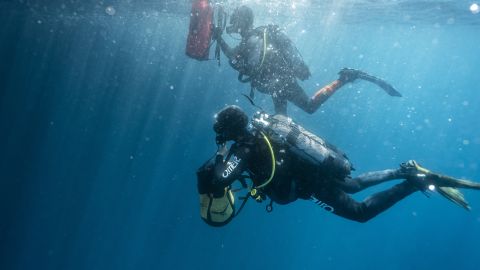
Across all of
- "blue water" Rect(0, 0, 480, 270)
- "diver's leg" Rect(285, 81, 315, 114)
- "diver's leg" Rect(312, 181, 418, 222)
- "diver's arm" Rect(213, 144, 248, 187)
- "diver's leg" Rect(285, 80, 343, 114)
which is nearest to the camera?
"diver's arm" Rect(213, 144, 248, 187)

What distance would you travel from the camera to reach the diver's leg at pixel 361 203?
616 centimetres

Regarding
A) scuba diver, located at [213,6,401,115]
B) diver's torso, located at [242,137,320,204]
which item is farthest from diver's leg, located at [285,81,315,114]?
diver's torso, located at [242,137,320,204]

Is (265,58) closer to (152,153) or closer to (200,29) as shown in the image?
(200,29)

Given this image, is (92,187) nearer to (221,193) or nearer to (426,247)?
(221,193)

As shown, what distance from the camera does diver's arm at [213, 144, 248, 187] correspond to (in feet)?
15.8

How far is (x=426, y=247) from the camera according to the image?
61344mm

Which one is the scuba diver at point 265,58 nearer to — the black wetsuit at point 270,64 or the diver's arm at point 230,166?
the black wetsuit at point 270,64

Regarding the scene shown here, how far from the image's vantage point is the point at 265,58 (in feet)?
25.2

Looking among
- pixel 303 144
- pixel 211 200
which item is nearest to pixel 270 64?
pixel 303 144

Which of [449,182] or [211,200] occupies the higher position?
[449,182]

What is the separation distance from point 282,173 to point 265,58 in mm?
2957

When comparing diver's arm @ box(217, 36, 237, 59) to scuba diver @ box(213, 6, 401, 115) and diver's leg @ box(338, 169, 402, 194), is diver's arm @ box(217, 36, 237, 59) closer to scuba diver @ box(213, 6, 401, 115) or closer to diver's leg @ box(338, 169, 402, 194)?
scuba diver @ box(213, 6, 401, 115)

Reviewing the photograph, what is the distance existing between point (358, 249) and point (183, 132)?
2979 centimetres

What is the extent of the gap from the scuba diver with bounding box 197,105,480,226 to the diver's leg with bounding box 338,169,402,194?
0.02 m
